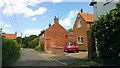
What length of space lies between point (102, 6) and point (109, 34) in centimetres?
763

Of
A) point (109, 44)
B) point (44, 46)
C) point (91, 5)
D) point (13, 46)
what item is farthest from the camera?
point (44, 46)

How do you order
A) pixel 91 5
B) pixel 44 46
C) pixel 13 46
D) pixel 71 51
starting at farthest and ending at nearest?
pixel 44 46 < pixel 71 51 < pixel 91 5 < pixel 13 46

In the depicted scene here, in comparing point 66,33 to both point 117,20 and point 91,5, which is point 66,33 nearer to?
point 91,5

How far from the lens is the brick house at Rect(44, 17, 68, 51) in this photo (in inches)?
2173

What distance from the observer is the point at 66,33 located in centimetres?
5650

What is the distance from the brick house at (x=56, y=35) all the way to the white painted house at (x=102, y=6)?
30.6 m

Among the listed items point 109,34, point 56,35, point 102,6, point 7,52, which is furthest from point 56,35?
point 7,52

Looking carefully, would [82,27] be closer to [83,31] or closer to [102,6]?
[83,31]

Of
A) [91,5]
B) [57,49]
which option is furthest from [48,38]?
[91,5]

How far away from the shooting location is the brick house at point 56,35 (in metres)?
55.2

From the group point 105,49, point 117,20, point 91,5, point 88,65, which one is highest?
point 91,5

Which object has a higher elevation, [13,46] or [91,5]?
[91,5]

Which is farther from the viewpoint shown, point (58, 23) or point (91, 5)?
point (58, 23)

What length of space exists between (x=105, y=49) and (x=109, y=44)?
0.69 metres
